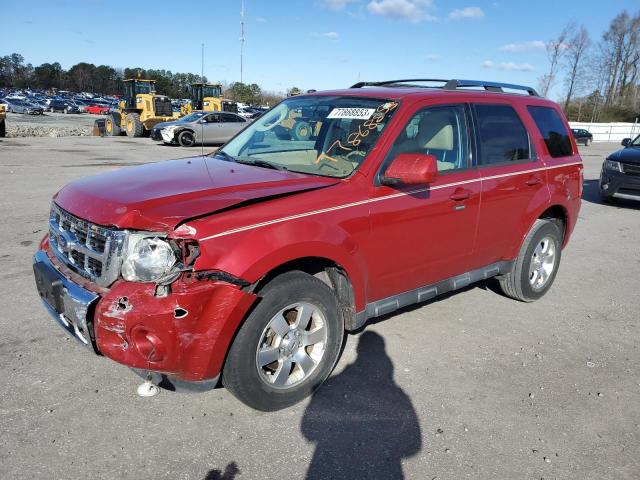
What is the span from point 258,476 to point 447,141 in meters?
2.78

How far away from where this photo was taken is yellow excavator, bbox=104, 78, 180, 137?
1083 inches

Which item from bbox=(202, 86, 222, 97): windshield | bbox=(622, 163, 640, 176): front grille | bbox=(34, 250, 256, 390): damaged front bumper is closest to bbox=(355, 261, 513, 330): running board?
bbox=(34, 250, 256, 390): damaged front bumper

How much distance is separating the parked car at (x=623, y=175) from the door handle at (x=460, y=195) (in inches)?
313

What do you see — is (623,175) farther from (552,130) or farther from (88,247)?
(88,247)

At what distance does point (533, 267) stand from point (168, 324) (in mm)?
3813

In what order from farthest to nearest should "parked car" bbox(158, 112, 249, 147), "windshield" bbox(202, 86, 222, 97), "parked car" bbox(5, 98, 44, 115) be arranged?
"parked car" bbox(5, 98, 44, 115), "windshield" bbox(202, 86, 222, 97), "parked car" bbox(158, 112, 249, 147)

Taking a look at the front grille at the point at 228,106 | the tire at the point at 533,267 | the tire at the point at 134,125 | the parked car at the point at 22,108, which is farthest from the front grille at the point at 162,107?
the parked car at the point at 22,108

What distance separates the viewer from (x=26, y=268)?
545 centimetres

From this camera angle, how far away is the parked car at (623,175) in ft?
33.7

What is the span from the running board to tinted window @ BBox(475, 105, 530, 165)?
0.96 meters

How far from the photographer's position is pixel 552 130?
5.19m

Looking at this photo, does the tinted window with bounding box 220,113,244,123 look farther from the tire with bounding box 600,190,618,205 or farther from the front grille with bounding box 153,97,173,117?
the tire with bounding box 600,190,618,205

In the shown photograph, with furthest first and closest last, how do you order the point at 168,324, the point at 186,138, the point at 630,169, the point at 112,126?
the point at 112,126
the point at 186,138
the point at 630,169
the point at 168,324

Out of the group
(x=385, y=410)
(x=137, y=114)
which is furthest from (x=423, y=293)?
(x=137, y=114)
